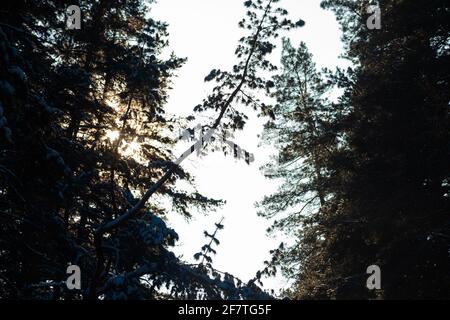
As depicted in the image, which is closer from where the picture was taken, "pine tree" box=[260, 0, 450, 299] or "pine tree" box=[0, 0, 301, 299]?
"pine tree" box=[0, 0, 301, 299]

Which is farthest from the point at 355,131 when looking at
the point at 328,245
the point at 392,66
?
the point at 328,245

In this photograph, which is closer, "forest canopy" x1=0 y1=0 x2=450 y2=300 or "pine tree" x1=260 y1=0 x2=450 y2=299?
"forest canopy" x1=0 y1=0 x2=450 y2=300

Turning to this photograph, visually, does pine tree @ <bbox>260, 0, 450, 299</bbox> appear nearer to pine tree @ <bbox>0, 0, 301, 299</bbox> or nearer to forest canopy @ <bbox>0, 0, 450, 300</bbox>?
forest canopy @ <bbox>0, 0, 450, 300</bbox>

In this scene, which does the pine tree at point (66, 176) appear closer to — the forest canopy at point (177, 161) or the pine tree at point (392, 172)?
the forest canopy at point (177, 161)

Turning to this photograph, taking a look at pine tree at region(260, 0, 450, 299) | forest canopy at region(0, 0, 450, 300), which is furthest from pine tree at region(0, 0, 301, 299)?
pine tree at region(260, 0, 450, 299)

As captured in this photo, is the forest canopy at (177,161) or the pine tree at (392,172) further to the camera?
the pine tree at (392,172)

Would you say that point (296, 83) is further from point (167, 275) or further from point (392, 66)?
point (167, 275)

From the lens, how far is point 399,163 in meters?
11.1

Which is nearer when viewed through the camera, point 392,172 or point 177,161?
point 177,161

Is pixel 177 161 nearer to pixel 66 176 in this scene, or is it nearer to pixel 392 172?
pixel 66 176

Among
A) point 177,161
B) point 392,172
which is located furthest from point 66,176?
point 392,172

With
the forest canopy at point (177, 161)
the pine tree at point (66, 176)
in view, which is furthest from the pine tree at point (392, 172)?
the pine tree at point (66, 176)

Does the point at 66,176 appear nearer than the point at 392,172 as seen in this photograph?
Yes

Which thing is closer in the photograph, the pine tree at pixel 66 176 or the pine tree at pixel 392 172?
the pine tree at pixel 66 176
